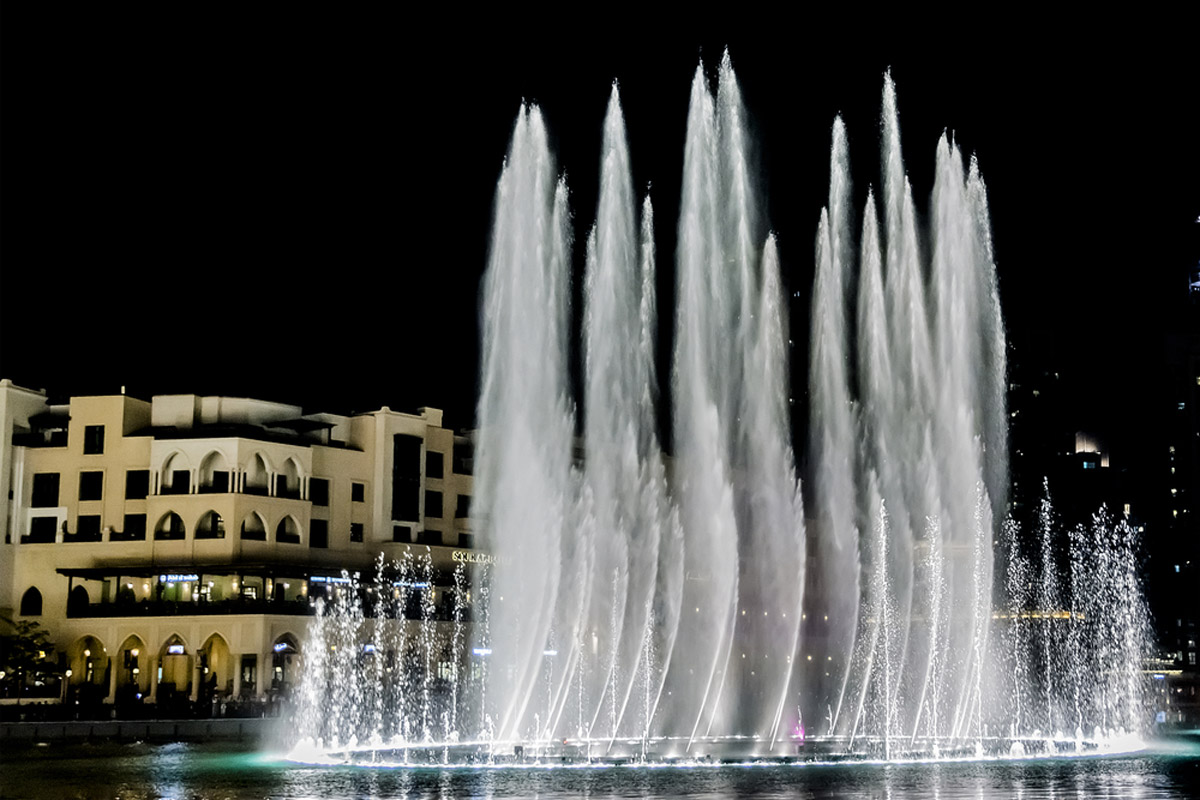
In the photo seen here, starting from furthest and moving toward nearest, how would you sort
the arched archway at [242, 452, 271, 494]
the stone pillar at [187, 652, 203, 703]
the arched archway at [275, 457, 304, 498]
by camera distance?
1. the arched archway at [275, 457, 304, 498]
2. the arched archway at [242, 452, 271, 494]
3. the stone pillar at [187, 652, 203, 703]

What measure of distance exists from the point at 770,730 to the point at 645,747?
1600cm

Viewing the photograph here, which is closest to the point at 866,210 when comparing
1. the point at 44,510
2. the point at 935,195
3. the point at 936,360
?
the point at 935,195

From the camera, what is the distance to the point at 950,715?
49719 millimetres

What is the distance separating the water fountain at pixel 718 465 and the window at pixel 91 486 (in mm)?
34104

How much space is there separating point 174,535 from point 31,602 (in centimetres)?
998

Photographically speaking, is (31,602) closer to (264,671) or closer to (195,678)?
(195,678)

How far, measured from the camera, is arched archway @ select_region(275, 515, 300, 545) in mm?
94062

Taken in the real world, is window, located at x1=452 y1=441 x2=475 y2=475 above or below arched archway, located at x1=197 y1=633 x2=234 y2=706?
above

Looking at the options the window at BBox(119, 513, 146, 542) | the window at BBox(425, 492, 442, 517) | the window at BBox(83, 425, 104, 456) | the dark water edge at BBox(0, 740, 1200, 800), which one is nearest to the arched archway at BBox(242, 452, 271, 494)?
the window at BBox(119, 513, 146, 542)

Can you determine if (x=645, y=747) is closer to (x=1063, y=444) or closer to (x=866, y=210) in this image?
(x=866, y=210)

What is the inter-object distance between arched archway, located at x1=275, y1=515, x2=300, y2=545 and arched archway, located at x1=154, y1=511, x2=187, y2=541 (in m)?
5.68

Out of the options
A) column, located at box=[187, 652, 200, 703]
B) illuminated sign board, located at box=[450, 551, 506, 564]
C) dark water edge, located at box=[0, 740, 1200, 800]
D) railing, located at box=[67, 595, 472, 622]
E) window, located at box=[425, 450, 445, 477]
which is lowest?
dark water edge, located at box=[0, 740, 1200, 800]

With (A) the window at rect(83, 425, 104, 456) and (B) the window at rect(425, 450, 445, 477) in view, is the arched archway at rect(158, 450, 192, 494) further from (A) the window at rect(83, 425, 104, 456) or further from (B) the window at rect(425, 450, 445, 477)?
(B) the window at rect(425, 450, 445, 477)

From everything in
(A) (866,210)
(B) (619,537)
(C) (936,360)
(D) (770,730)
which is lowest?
(D) (770,730)
